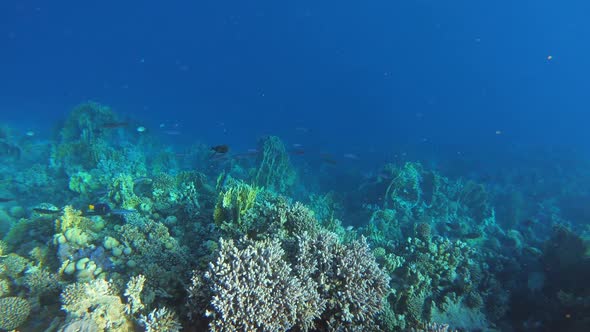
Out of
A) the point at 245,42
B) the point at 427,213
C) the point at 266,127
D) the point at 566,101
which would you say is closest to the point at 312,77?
the point at 245,42

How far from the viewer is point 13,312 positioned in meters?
4.18

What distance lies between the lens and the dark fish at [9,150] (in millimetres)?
18328

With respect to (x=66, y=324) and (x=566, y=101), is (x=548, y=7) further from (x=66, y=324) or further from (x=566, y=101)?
(x=66, y=324)

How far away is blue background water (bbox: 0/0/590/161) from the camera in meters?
96.6

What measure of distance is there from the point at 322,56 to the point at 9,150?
144 m

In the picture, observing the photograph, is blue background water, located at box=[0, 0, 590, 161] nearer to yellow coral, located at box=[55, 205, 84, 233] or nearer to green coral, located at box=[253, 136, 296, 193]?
green coral, located at box=[253, 136, 296, 193]

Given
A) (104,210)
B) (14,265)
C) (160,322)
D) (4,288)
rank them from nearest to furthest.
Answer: (160,322), (4,288), (14,265), (104,210)

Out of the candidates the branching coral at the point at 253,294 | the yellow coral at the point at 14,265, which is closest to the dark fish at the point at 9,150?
the yellow coral at the point at 14,265

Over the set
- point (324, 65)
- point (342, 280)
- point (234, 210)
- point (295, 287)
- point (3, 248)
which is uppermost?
point (324, 65)

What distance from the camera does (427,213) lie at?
14156 mm

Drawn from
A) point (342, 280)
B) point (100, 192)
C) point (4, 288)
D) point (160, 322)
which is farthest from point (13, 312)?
point (100, 192)

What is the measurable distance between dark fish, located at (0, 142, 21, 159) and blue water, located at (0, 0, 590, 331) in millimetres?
26001

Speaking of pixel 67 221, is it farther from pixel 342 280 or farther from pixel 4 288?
pixel 342 280

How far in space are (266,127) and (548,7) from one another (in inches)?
6911
